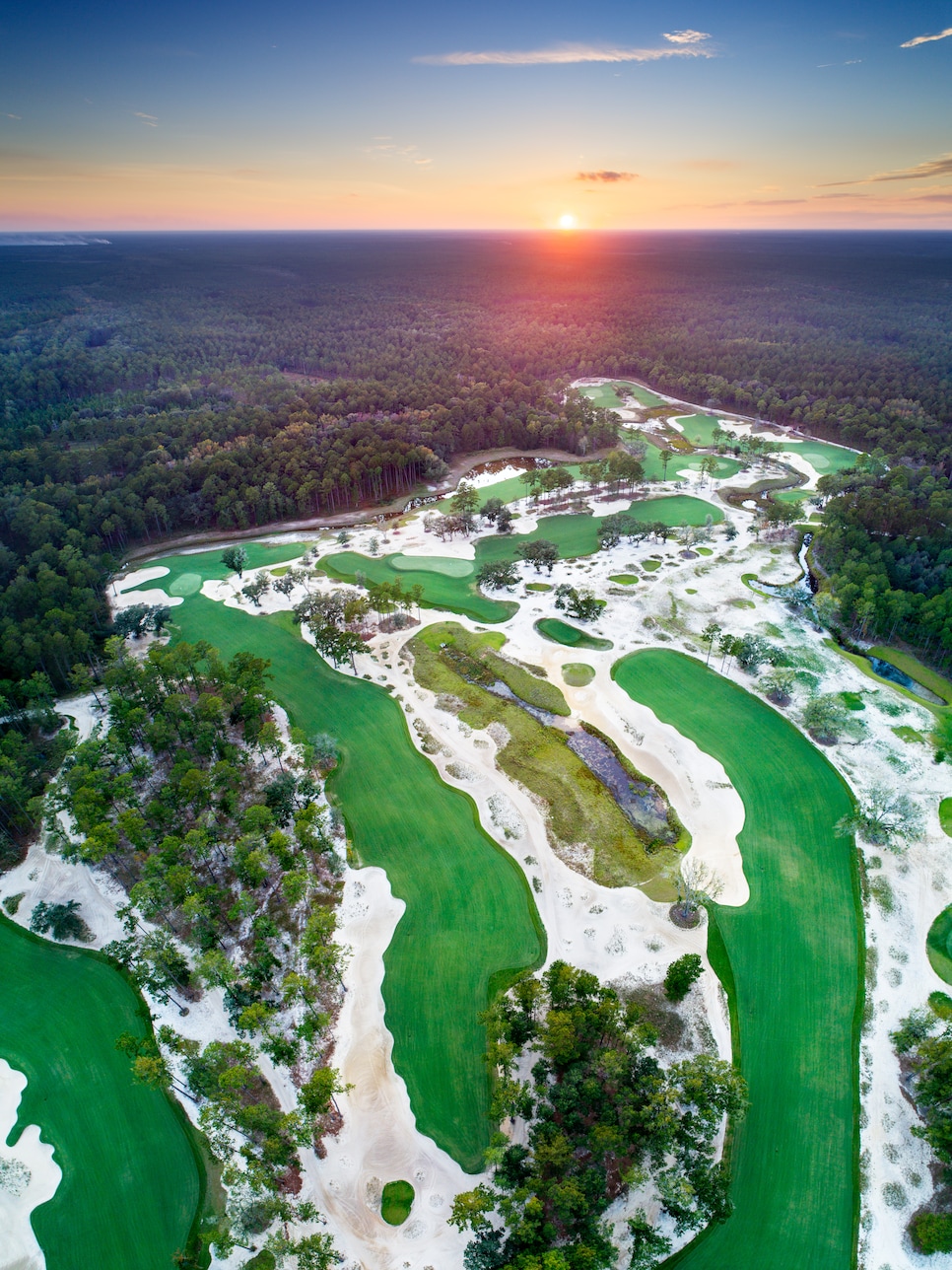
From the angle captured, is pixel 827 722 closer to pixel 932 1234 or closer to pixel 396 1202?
pixel 932 1234

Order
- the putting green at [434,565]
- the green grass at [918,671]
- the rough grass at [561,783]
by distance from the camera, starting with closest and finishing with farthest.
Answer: the rough grass at [561,783]
the green grass at [918,671]
the putting green at [434,565]

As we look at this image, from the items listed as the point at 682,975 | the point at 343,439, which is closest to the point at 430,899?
the point at 682,975

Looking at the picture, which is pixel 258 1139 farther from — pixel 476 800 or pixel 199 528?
pixel 199 528

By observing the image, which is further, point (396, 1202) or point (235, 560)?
point (235, 560)

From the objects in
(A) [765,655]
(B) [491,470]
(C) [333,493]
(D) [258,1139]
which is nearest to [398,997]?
(D) [258,1139]

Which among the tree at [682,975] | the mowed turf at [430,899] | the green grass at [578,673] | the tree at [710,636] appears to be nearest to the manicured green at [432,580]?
the green grass at [578,673]

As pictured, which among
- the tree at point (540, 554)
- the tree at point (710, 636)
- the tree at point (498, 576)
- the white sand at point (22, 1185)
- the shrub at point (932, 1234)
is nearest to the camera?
the shrub at point (932, 1234)

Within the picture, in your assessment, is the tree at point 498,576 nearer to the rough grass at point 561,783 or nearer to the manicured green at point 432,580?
the manicured green at point 432,580

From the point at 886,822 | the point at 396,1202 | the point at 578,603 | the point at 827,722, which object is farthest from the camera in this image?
the point at 578,603
